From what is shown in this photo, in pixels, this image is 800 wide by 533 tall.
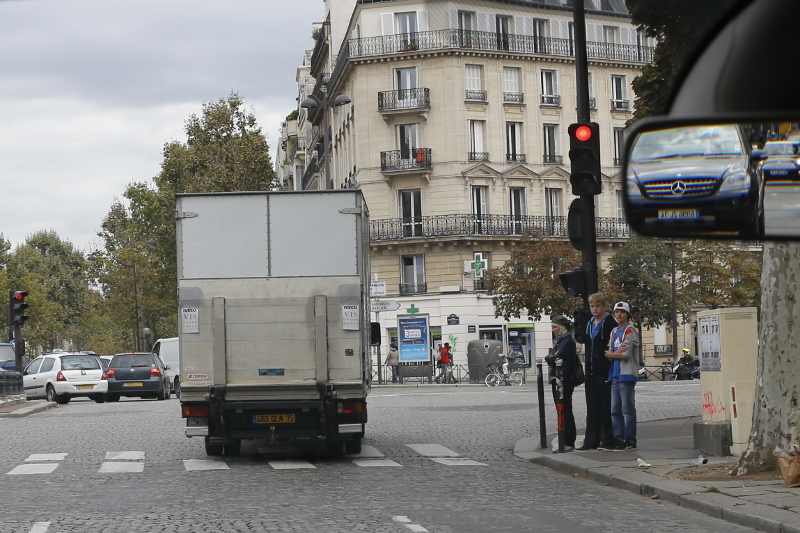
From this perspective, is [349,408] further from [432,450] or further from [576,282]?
[576,282]

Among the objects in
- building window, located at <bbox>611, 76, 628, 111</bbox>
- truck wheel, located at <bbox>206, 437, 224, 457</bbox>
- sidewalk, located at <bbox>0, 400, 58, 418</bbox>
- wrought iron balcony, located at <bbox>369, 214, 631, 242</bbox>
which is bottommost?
truck wheel, located at <bbox>206, 437, 224, 457</bbox>

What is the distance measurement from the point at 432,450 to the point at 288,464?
2570mm

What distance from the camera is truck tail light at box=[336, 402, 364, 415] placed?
16266 mm

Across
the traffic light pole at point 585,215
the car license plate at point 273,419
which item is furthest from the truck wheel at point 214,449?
the traffic light pole at point 585,215

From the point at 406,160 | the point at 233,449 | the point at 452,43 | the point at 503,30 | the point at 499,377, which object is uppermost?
the point at 503,30

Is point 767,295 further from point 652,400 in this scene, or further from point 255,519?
point 652,400

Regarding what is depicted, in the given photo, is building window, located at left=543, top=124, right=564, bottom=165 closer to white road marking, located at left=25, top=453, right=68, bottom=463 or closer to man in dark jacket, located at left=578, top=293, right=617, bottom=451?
white road marking, located at left=25, top=453, right=68, bottom=463

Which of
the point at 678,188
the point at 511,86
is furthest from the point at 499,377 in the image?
the point at 678,188

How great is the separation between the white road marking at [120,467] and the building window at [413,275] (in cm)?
4288

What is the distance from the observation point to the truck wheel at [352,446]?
17.4m

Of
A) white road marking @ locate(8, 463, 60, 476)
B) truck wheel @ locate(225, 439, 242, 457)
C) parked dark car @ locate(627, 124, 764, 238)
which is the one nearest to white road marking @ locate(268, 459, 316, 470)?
truck wheel @ locate(225, 439, 242, 457)

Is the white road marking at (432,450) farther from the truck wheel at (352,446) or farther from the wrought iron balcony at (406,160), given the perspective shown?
the wrought iron balcony at (406,160)

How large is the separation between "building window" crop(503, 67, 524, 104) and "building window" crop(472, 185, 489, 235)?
15.3 feet

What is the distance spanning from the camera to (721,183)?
330cm
